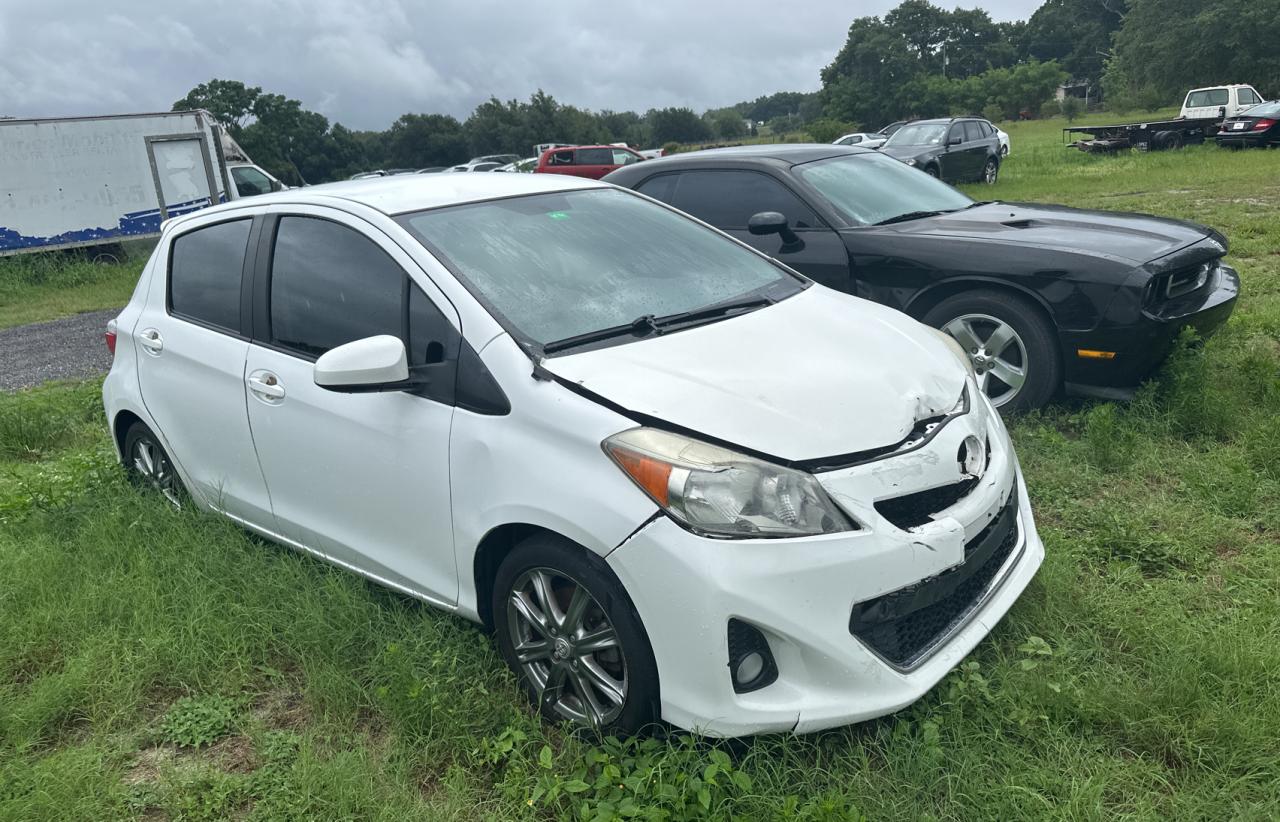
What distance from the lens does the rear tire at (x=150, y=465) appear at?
437 centimetres

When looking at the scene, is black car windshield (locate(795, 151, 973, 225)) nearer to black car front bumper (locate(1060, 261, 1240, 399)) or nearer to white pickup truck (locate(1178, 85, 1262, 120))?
black car front bumper (locate(1060, 261, 1240, 399))

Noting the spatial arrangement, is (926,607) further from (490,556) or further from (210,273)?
(210,273)

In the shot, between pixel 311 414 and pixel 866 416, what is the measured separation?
1.88 m

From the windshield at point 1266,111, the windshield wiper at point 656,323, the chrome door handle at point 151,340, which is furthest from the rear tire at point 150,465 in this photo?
the windshield at point 1266,111

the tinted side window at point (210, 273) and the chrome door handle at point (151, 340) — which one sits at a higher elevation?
the tinted side window at point (210, 273)

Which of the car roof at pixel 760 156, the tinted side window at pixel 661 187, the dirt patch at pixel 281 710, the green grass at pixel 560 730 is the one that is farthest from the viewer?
the tinted side window at pixel 661 187

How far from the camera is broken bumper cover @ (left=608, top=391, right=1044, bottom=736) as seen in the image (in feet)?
7.68

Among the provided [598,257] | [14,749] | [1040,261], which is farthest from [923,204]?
[14,749]

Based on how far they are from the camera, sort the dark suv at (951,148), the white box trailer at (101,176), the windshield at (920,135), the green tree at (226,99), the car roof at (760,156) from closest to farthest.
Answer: the car roof at (760,156), the white box trailer at (101,176), the dark suv at (951,148), the windshield at (920,135), the green tree at (226,99)

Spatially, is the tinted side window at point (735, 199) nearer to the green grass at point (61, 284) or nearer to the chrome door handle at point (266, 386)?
the chrome door handle at point (266, 386)

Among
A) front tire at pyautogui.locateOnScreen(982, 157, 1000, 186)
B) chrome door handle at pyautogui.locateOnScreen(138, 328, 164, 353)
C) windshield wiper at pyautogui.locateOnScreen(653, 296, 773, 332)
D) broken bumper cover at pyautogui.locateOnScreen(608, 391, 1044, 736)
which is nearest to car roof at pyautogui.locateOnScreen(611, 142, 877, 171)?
windshield wiper at pyautogui.locateOnScreen(653, 296, 773, 332)

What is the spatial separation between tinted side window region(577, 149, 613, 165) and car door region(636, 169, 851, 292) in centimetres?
2097

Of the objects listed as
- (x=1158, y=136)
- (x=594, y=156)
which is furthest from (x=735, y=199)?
(x=1158, y=136)

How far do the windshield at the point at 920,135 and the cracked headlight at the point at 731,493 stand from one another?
1725 cm
